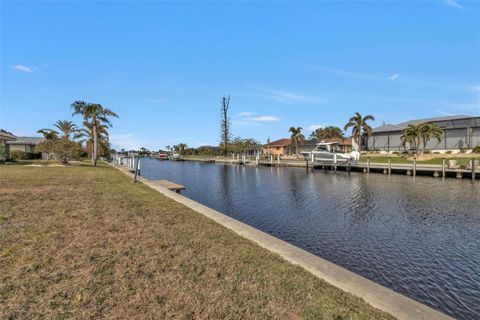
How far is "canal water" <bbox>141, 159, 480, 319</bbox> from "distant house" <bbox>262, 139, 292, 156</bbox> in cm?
6180

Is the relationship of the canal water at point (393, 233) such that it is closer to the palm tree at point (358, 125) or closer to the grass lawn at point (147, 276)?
the grass lawn at point (147, 276)

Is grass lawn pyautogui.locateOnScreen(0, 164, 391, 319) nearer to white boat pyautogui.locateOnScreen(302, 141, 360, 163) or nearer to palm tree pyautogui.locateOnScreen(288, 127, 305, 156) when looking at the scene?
white boat pyautogui.locateOnScreen(302, 141, 360, 163)

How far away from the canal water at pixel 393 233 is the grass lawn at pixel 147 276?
267cm

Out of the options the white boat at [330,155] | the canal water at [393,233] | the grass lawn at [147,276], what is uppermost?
the white boat at [330,155]

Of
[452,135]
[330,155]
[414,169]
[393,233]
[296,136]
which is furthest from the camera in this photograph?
[296,136]

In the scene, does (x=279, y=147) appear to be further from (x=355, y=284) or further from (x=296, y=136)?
(x=355, y=284)

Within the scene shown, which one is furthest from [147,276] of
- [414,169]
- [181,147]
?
[181,147]

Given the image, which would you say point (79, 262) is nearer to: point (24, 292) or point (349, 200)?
point (24, 292)

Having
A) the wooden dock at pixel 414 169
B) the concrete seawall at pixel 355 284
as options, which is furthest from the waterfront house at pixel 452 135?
the concrete seawall at pixel 355 284

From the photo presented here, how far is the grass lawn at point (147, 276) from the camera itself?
321 cm

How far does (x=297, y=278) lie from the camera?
412cm

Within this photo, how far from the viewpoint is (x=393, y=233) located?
8914 millimetres

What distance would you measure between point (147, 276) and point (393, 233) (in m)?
7.85

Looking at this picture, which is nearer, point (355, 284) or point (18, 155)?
point (355, 284)
